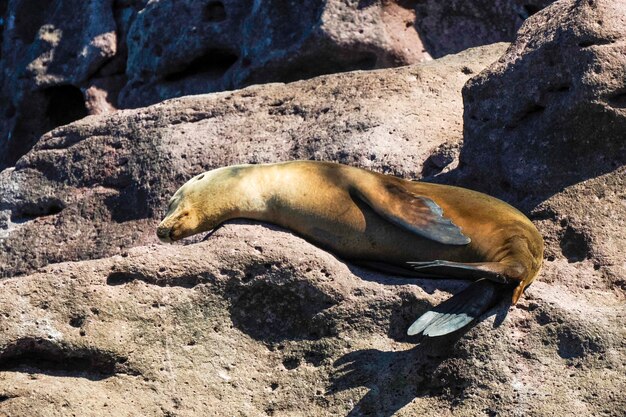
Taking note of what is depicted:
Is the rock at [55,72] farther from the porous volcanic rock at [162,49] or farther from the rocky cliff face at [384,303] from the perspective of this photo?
the rocky cliff face at [384,303]

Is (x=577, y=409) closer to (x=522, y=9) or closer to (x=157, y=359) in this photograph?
(x=157, y=359)

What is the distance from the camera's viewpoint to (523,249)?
5.23 meters

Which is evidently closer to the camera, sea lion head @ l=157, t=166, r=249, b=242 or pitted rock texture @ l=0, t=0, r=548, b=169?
sea lion head @ l=157, t=166, r=249, b=242

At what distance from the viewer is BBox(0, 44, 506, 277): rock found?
6895 millimetres

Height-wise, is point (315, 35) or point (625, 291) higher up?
point (315, 35)

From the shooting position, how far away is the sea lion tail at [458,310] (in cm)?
484

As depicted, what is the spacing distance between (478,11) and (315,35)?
1206mm

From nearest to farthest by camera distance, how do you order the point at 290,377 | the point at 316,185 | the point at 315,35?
the point at 290,377 < the point at 316,185 < the point at 315,35

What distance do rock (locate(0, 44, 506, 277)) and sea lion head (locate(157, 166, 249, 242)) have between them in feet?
2.98

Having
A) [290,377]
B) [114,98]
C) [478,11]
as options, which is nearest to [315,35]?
[478,11]

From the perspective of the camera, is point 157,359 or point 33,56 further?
point 33,56

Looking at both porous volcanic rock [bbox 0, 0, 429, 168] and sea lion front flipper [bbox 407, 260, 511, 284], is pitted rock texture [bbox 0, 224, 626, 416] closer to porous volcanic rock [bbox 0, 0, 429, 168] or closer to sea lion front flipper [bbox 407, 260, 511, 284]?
sea lion front flipper [bbox 407, 260, 511, 284]

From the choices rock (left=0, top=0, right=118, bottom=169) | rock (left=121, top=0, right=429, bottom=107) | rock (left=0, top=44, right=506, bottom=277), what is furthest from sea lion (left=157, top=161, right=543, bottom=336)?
rock (left=0, top=0, right=118, bottom=169)

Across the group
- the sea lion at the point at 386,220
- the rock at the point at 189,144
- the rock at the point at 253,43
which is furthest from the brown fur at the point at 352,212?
the rock at the point at 253,43
